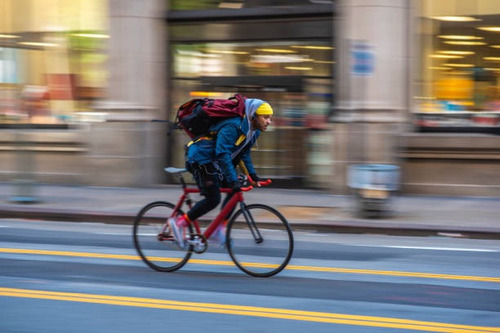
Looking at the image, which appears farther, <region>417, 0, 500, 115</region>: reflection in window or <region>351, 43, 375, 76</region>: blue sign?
<region>417, 0, 500, 115</region>: reflection in window

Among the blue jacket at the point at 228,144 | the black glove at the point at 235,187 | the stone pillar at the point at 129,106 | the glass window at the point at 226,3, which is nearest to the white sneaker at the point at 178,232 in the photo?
the blue jacket at the point at 228,144

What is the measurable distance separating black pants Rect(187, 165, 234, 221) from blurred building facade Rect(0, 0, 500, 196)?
18.2 feet

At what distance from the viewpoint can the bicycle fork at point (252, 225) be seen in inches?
244

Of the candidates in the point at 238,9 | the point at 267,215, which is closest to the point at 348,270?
the point at 267,215

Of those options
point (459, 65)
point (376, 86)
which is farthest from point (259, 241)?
point (459, 65)

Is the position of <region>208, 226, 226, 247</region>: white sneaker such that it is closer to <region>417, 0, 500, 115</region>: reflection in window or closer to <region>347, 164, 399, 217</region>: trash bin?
<region>347, 164, 399, 217</region>: trash bin

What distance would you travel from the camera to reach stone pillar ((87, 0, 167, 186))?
13.3m

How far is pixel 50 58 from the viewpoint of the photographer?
14477 mm

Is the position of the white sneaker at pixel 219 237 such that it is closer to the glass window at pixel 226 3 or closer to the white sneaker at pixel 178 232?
the white sneaker at pixel 178 232

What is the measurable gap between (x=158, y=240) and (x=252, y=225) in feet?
3.29

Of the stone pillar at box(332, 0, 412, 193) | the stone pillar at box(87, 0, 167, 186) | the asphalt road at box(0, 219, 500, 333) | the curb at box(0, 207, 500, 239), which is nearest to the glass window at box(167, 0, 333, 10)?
the stone pillar at box(87, 0, 167, 186)

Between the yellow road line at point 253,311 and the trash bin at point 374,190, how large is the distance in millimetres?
4948

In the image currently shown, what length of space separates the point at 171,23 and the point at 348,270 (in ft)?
28.4

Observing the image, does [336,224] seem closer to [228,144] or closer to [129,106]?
[228,144]
